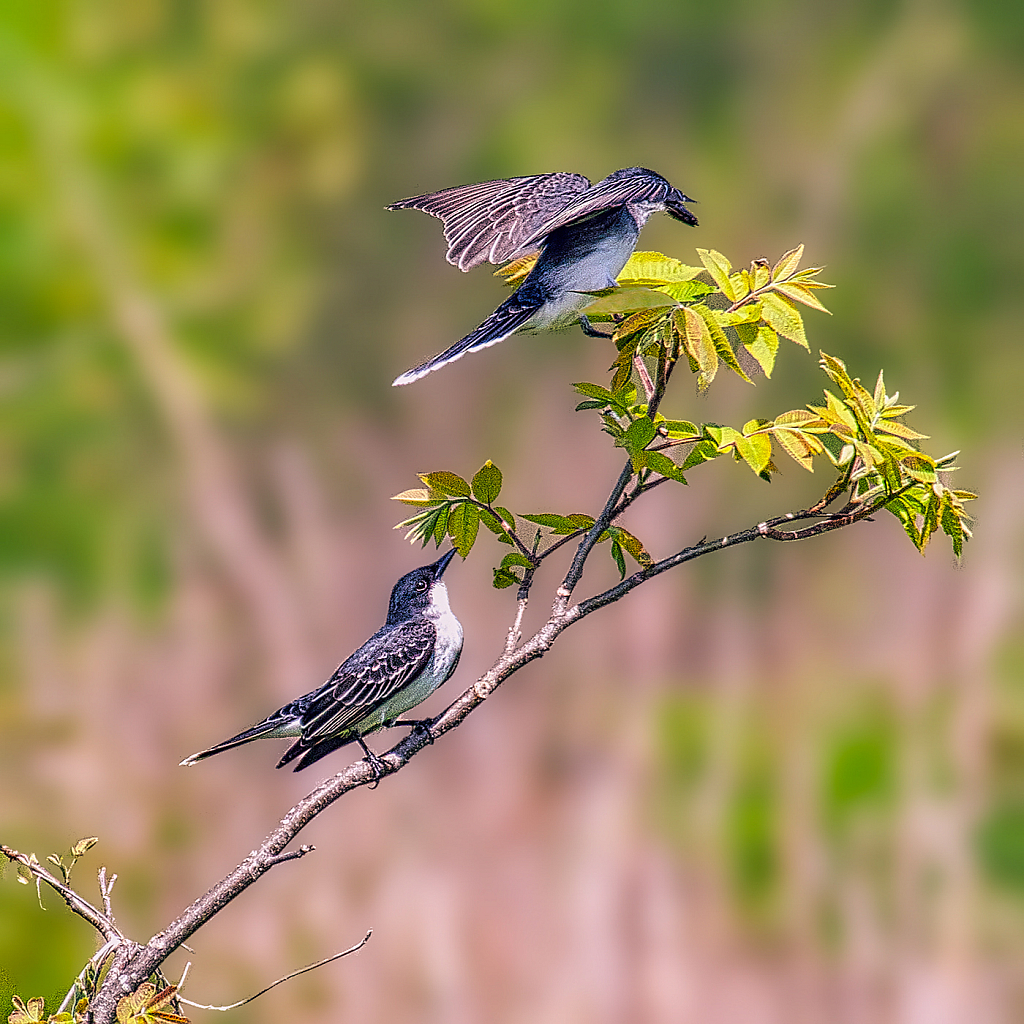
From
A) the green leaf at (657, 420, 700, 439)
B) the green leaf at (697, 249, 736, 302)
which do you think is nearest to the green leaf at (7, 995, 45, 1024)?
the green leaf at (657, 420, 700, 439)

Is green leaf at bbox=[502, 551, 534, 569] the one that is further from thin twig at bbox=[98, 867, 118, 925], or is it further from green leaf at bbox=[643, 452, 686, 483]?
thin twig at bbox=[98, 867, 118, 925]

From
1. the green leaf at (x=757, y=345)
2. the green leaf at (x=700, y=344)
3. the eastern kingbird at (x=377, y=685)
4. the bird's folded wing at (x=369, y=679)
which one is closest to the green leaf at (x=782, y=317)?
the green leaf at (x=757, y=345)

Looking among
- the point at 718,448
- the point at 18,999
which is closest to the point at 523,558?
the point at 718,448

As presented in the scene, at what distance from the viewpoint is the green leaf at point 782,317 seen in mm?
1345

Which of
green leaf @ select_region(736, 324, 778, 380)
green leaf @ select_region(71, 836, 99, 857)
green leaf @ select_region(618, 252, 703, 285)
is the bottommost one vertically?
green leaf @ select_region(71, 836, 99, 857)

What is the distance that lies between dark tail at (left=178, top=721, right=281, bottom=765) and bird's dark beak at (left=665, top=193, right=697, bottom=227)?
1100 mm

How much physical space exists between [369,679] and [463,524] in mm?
563

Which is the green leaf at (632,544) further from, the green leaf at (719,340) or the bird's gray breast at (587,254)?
the bird's gray breast at (587,254)

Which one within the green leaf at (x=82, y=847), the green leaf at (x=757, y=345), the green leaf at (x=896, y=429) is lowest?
the green leaf at (x=82, y=847)

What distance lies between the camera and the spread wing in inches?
68.9

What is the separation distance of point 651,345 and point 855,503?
342mm

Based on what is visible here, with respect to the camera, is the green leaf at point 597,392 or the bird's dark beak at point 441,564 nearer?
the green leaf at point 597,392

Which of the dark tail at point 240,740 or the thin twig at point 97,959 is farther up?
the dark tail at point 240,740

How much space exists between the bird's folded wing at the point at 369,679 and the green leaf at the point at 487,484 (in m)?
0.58
